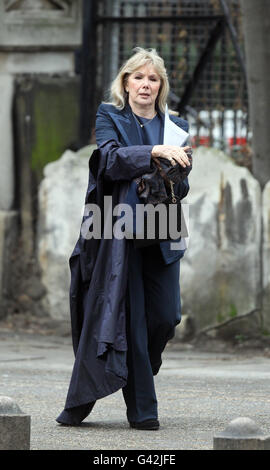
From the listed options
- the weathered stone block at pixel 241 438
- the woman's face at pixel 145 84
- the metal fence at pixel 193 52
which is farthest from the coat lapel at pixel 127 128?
the metal fence at pixel 193 52

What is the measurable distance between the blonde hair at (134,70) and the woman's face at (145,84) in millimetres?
22

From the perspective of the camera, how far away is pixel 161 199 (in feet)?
18.9

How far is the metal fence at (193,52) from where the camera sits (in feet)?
38.3

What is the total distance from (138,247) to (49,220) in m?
5.30

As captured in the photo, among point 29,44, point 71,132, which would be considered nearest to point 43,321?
point 71,132

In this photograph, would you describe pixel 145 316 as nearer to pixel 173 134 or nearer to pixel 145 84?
pixel 173 134

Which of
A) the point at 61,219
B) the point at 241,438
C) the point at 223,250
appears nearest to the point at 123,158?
the point at 241,438

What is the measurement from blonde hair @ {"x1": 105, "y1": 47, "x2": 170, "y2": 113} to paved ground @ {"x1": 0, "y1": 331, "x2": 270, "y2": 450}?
1.68 meters

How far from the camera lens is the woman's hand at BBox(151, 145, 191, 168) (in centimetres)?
570

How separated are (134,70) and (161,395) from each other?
2.27m

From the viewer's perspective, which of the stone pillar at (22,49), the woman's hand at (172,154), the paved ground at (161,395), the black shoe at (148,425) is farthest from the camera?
the stone pillar at (22,49)

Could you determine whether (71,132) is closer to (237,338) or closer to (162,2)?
(162,2)

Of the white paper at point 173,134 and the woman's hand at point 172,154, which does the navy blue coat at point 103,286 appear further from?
the white paper at point 173,134
